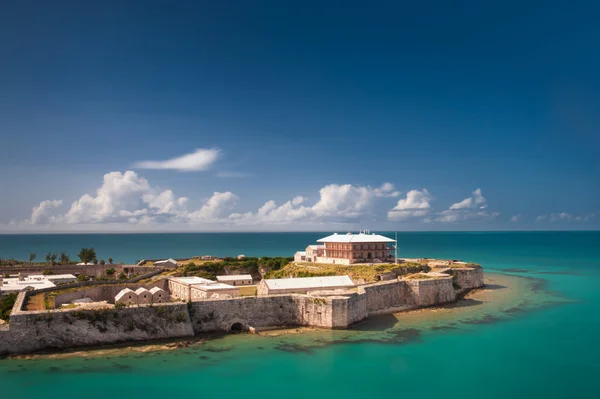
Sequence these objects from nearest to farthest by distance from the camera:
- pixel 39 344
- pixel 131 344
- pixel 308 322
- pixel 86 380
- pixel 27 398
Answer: pixel 27 398, pixel 86 380, pixel 39 344, pixel 131 344, pixel 308 322

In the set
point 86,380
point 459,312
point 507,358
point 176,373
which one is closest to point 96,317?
point 86,380

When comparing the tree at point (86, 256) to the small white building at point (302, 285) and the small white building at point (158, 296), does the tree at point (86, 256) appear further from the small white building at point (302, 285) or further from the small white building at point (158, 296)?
the small white building at point (302, 285)

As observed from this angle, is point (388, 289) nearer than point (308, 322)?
No

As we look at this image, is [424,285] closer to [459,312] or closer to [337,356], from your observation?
[459,312]

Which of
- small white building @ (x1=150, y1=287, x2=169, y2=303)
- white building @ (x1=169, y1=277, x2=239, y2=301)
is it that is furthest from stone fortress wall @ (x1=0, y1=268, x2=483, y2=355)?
small white building @ (x1=150, y1=287, x2=169, y2=303)

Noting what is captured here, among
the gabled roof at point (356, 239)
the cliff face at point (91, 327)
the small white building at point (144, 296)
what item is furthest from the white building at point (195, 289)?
the gabled roof at point (356, 239)

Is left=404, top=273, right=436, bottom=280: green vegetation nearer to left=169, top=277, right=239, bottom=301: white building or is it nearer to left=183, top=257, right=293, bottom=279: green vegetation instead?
left=169, top=277, right=239, bottom=301: white building

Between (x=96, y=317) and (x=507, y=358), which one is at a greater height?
(x=96, y=317)

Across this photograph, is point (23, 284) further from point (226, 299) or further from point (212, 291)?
point (226, 299)
